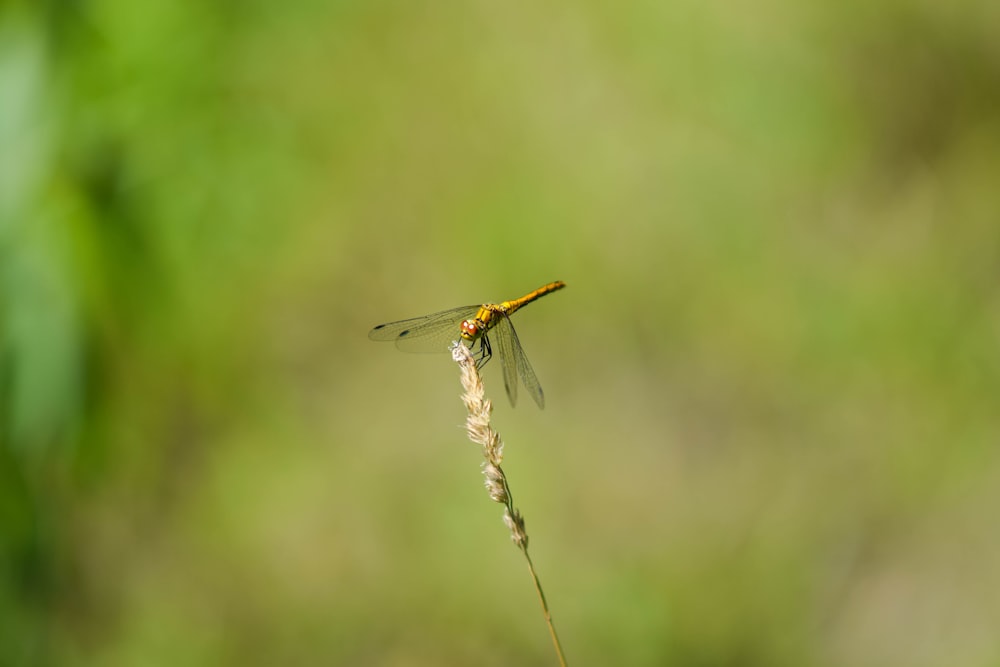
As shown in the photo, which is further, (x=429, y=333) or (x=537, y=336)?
(x=537, y=336)

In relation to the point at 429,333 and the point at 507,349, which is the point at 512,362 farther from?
the point at 429,333

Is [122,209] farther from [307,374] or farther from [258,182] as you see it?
[307,374]

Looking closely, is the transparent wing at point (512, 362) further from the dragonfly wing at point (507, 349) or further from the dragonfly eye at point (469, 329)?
the dragonfly eye at point (469, 329)

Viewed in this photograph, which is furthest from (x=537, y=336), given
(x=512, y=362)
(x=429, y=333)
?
(x=512, y=362)

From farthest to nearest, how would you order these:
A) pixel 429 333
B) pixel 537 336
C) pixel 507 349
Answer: pixel 537 336
pixel 429 333
pixel 507 349

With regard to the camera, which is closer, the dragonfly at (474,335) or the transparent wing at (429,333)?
the dragonfly at (474,335)

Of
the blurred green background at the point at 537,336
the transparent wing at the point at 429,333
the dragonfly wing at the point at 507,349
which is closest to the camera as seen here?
the dragonfly wing at the point at 507,349

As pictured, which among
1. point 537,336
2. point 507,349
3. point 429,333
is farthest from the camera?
point 537,336

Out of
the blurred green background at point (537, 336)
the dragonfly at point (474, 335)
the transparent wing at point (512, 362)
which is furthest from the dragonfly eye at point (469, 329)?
the blurred green background at point (537, 336)
